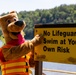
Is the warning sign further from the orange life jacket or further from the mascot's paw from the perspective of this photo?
the orange life jacket

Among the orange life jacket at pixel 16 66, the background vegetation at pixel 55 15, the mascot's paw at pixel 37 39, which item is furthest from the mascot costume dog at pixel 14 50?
the background vegetation at pixel 55 15

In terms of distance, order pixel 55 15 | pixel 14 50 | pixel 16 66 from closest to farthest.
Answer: pixel 14 50 < pixel 16 66 < pixel 55 15

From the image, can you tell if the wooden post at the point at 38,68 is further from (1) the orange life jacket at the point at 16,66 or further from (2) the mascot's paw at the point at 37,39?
(1) the orange life jacket at the point at 16,66

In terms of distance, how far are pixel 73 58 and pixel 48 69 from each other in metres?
1.25

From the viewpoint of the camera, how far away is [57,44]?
1.77 meters

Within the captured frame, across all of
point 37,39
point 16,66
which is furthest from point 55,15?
point 37,39

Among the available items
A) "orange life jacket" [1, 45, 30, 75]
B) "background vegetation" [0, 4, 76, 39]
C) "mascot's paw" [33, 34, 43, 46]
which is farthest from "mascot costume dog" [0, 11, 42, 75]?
"background vegetation" [0, 4, 76, 39]

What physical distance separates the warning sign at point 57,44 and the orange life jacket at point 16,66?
358mm

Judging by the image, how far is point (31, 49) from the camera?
2.04m

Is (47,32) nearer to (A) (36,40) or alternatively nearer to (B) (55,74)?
(A) (36,40)

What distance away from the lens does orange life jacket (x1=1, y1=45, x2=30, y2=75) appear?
2.18 metres

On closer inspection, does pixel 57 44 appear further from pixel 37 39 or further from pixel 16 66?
pixel 16 66

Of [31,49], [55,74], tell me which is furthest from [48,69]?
[31,49]

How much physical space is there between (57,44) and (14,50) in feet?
1.38
